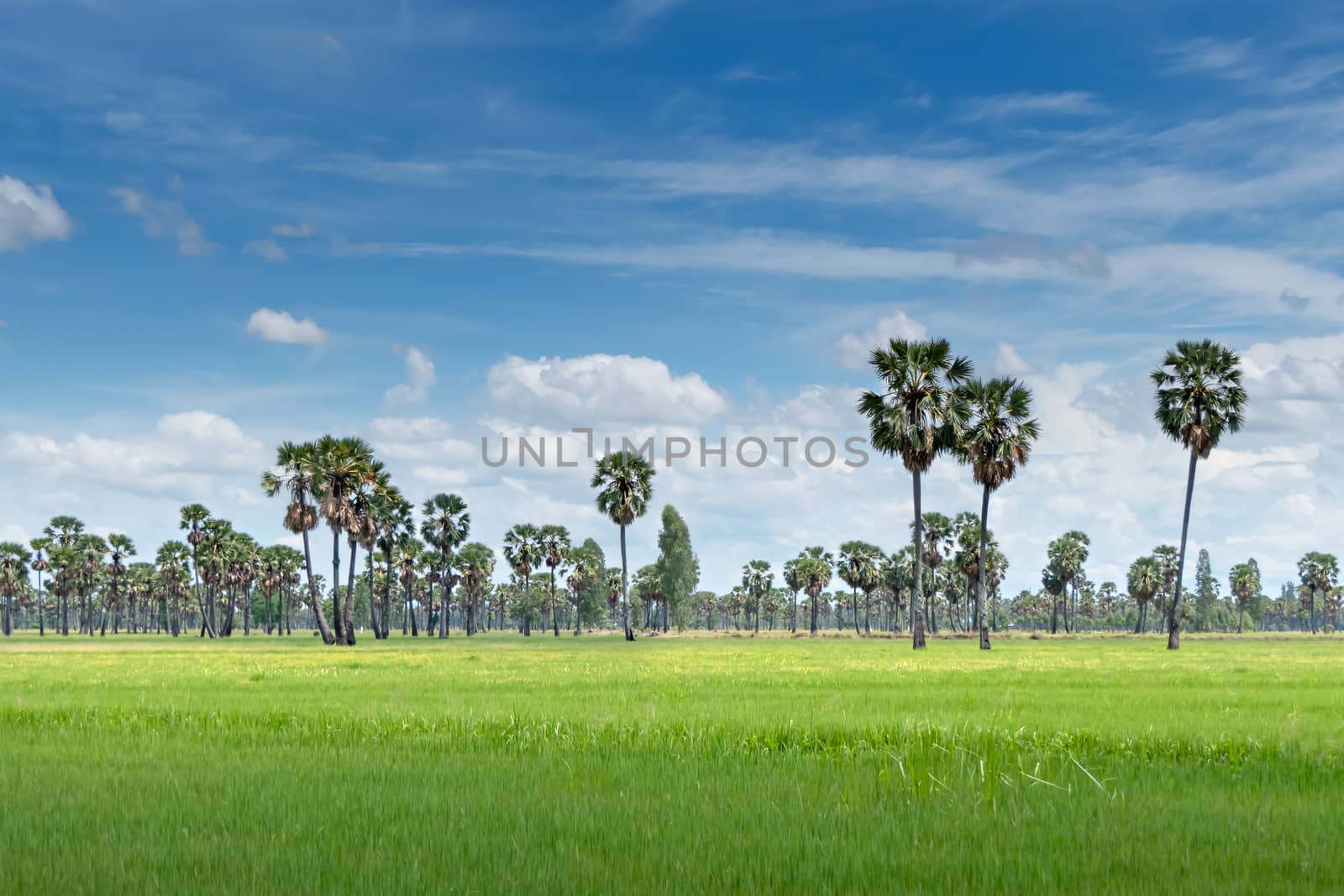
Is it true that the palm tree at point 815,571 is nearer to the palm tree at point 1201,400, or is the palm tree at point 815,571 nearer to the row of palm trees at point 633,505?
the row of palm trees at point 633,505

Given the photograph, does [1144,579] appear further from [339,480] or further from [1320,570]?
[339,480]

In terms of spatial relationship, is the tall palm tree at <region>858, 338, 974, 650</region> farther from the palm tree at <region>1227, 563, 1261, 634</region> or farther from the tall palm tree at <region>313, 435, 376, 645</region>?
the palm tree at <region>1227, 563, 1261, 634</region>

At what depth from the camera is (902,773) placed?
9.87 meters

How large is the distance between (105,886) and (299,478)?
79.3 m

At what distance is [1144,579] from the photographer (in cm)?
15425

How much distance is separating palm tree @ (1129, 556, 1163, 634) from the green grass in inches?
5898

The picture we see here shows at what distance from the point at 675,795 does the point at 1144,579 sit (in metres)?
163

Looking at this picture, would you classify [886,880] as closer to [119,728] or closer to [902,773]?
[902,773]

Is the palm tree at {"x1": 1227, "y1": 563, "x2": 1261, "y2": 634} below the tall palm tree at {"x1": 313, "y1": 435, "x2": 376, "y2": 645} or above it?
below

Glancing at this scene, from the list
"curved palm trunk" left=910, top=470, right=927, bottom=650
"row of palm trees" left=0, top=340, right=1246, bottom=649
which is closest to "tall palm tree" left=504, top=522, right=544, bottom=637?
"row of palm trees" left=0, top=340, right=1246, bottom=649

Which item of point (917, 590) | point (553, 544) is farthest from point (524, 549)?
point (917, 590)

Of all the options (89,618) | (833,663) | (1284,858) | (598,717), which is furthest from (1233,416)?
(89,618)

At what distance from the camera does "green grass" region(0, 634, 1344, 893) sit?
6609 millimetres

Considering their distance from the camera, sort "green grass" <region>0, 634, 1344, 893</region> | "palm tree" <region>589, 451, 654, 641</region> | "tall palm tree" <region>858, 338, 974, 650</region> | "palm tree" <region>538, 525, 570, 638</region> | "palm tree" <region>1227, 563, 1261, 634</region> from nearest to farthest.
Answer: "green grass" <region>0, 634, 1344, 893</region> < "tall palm tree" <region>858, 338, 974, 650</region> < "palm tree" <region>589, 451, 654, 641</region> < "palm tree" <region>538, 525, 570, 638</region> < "palm tree" <region>1227, 563, 1261, 634</region>
